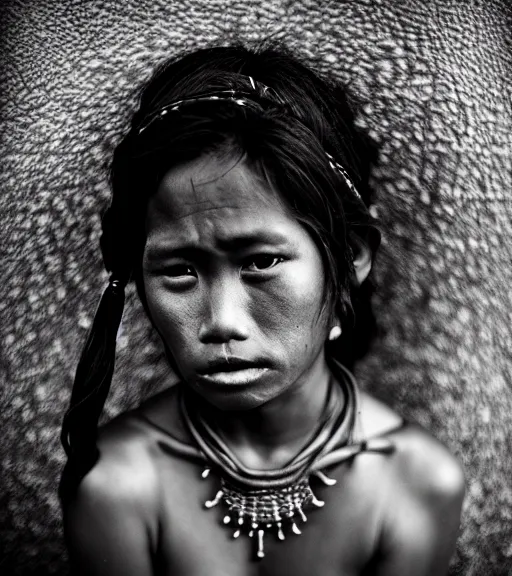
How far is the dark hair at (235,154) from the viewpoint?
100 cm

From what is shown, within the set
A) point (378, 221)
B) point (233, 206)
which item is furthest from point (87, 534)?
point (378, 221)

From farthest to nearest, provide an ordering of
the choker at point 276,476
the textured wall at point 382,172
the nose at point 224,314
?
the textured wall at point 382,172 → the choker at point 276,476 → the nose at point 224,314

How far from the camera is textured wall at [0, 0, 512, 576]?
130 cm

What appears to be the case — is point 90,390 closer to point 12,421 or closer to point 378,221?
point 12,421

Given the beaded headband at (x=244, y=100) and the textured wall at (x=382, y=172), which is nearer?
the beaded headband at (x=244, y=100)

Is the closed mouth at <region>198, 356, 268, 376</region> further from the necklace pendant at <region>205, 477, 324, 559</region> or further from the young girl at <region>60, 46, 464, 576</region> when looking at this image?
the necklace pendant at <region>205, 477, 324, 559</region>

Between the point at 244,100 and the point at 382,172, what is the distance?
37 cm

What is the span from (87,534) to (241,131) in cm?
55

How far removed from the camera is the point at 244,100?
1.02 metres

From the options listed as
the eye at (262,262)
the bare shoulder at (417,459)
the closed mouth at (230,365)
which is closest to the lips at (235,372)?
the closed mouth at (230,365)

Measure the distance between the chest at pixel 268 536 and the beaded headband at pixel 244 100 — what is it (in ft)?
1.30

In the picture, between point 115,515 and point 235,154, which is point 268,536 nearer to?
point 115,515

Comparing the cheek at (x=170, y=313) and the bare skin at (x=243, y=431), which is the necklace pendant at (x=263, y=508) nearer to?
the bare skin at (x=243, y=431)

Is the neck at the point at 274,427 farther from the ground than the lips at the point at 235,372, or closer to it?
closer to it
